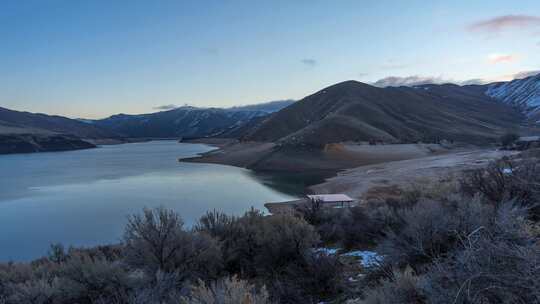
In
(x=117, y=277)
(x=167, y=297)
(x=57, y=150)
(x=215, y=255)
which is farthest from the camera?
(x=57, y=150)

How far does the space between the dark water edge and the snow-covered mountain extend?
120 m

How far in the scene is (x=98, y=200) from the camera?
30719mm

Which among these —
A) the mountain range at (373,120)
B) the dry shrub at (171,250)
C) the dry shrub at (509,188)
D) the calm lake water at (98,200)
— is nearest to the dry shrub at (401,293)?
the dry shrub at (171,250)

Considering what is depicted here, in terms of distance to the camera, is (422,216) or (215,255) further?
(215,255)

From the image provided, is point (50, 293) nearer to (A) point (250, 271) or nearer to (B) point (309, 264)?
(A) point (250, 271)

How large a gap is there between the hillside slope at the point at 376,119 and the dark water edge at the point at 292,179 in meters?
20.5

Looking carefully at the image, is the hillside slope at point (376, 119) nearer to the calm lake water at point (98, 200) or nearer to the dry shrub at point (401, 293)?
the calm lake water at point (98, 200)

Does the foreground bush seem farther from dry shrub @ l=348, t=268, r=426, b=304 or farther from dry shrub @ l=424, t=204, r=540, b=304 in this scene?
dry shrub @ l=424, t=204, r=540, b=304

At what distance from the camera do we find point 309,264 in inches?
291

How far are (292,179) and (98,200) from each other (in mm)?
20766

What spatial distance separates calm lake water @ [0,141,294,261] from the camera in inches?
802

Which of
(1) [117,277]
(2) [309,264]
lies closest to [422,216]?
(2) [309,264]

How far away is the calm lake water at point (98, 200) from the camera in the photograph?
20.4 metres

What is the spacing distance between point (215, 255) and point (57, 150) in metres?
127
